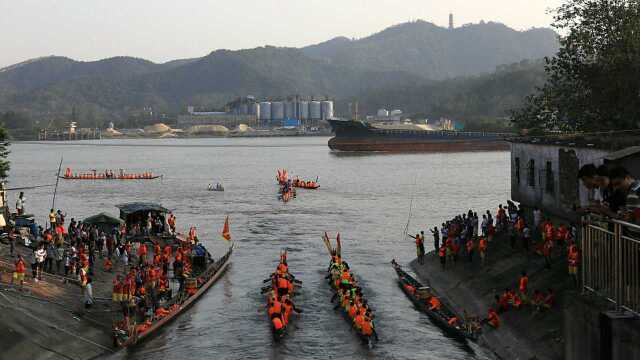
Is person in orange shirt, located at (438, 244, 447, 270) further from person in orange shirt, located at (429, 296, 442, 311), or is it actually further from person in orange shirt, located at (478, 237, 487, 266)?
person in orange shirt, located at (429, 296, 442, 311)

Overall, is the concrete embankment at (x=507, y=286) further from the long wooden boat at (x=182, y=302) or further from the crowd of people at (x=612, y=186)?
the crowd of people at (x=612, y=186)

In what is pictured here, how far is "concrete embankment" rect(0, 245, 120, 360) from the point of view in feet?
88.8

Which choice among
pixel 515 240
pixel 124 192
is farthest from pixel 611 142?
pixel 124 192

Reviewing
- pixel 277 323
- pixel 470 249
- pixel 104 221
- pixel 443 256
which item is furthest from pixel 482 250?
pixel 104 221

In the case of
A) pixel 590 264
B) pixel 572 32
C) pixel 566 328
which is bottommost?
pixel 566 328

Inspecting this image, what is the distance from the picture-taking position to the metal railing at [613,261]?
31.1ft

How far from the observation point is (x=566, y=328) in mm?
10578

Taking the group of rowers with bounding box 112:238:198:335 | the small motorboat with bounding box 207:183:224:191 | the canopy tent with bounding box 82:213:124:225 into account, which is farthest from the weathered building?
the small motorboat with bounding box 207:183:224:191

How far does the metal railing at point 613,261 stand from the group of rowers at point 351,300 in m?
21.4

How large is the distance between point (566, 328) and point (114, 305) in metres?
26.8

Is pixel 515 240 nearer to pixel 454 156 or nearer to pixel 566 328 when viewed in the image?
pixel 566 328

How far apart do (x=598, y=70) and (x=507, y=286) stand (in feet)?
74.8

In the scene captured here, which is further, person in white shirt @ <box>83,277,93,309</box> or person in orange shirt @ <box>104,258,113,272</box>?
person in orange shirt @ <box>104,258,113,272</box>

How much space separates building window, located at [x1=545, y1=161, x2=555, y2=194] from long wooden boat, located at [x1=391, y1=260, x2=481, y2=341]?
355 inches
